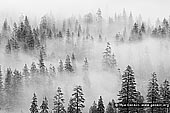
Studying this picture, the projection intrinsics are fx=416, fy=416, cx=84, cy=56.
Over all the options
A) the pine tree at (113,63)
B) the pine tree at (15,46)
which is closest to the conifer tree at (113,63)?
the pine tree at (113,63)

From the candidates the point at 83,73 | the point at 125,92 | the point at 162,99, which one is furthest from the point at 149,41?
the point at 125,92

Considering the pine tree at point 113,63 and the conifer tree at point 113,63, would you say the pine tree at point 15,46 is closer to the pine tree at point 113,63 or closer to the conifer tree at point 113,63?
the pine tree at point 113,63

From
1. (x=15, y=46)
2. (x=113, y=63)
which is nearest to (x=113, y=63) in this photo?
(x=113, y=63)

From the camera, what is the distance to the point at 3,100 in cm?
11688

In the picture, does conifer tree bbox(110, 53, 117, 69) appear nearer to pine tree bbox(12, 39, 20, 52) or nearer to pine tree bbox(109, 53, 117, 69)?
pine tree bbox(109, 53, 117, 69)

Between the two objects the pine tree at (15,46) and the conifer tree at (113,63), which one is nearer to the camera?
the pine tree at (15,46)

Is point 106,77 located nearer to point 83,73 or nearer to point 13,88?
point 83,73

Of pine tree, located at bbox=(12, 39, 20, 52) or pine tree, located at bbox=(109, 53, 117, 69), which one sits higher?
pine tree, located at bbox=(12, 39, 20, 52)

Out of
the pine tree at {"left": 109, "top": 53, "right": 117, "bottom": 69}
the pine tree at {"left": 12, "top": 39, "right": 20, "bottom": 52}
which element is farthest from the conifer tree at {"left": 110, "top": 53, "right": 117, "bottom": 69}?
the pine tree at {"left": 12, "top": 39, "right": 20, "bottom": 52}

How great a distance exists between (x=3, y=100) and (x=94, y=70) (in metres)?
45.3

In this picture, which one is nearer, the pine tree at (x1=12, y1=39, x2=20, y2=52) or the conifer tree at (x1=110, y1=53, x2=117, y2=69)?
the pine tree at (x1=12, y1=39, x2=20, y2=52)

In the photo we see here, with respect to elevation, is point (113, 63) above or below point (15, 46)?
below

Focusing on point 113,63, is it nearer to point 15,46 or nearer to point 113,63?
point 113,63

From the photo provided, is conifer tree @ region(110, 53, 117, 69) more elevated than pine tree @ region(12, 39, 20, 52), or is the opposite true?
pine tree @ region(12, 39, 20, 52)
